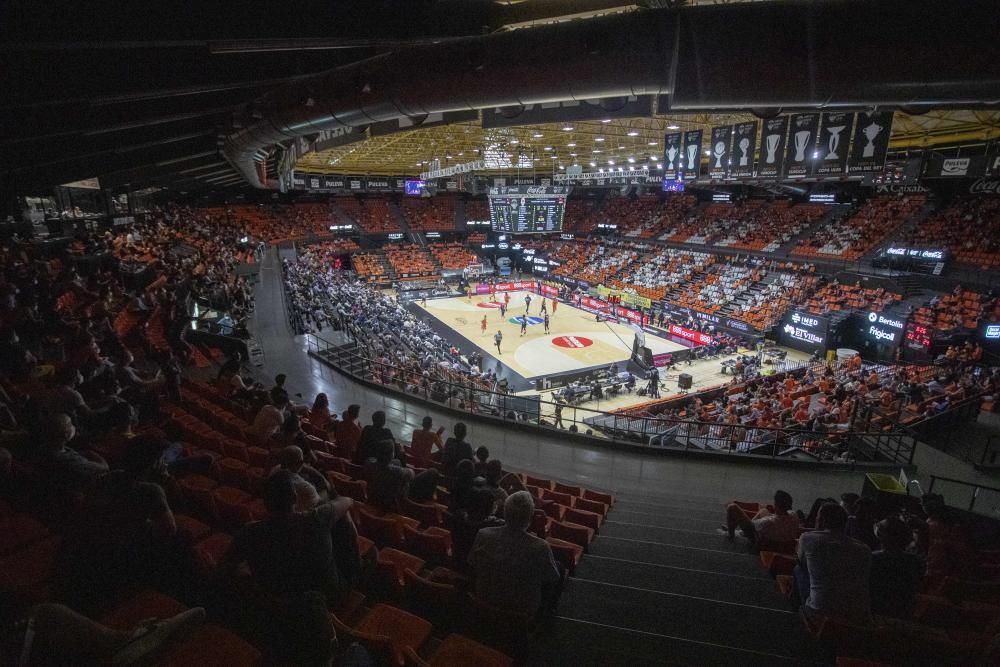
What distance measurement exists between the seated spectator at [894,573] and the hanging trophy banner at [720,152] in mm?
9917

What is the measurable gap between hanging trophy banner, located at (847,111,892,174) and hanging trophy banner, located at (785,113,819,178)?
685 millimetres

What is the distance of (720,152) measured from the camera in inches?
466

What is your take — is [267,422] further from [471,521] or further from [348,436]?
[471,521]

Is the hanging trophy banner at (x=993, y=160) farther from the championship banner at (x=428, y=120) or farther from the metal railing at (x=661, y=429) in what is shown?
the championship banner at (x=428, y=120)

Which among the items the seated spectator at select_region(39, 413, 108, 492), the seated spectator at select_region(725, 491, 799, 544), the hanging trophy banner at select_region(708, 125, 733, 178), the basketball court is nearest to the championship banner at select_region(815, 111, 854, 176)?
the hanging trophy banner at select_region(708, 125, 733, 178)

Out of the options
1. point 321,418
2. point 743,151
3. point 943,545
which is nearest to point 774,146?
point 743,151

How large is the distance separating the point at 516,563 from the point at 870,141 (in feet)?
34.5

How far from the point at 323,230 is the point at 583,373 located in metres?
34.6

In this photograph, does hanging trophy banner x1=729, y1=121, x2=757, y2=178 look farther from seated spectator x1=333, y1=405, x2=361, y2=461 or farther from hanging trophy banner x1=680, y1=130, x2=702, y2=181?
seated spectator x1=333, y1=405, x2=361, y2=461

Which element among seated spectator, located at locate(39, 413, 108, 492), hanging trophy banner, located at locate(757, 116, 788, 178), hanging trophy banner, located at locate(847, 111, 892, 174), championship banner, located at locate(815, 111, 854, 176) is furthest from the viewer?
hanging trophy banner, located at locate(757, 116, 788, 178)

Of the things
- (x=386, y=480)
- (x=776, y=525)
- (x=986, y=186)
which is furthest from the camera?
(x=986, y=186)

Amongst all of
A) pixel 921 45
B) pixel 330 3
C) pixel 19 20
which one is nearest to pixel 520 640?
pixel 921 45

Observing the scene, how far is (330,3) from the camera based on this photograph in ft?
14.2

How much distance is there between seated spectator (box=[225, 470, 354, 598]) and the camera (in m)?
2.59
